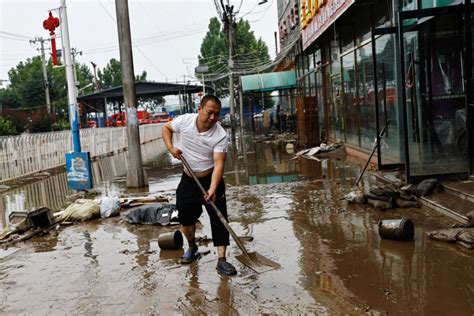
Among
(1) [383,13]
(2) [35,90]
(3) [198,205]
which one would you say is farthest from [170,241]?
(2) [35,90]

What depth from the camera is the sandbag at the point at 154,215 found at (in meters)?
6.98

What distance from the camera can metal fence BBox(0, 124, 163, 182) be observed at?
13.6 meters

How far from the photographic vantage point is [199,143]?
191 inches

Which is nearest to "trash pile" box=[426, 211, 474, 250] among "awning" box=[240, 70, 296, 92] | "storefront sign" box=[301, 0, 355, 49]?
"storefront sign" box=[301, 0, 355, 49]

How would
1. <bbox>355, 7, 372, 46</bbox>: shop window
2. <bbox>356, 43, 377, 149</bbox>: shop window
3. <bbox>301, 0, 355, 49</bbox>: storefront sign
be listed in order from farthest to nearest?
<bbox>355, 7, 372, 46</bbox>: shop window → <bbox>356, 43, 377, 149</bbox>: shop window → <bbox>301, 0, 355, 49</bbox>: storefront sign

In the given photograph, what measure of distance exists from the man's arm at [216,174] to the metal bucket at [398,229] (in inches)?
75.9

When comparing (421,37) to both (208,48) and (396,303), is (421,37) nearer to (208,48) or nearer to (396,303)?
(396,303)

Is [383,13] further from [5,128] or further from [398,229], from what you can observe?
[5,128]

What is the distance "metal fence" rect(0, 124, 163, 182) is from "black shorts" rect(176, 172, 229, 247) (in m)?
9.81

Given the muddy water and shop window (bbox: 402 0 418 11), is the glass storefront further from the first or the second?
the muddy water

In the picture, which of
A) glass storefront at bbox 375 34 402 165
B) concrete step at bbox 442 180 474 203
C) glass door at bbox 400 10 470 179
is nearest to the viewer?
concrete step at bbox 442 180 474 203

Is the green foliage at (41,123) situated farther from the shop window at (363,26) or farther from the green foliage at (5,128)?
the shop window at (363,26)

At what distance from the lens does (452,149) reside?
25.7ft

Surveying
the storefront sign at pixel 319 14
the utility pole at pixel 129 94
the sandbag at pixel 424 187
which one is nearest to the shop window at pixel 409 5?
the storefront sign at pixel 319 14
